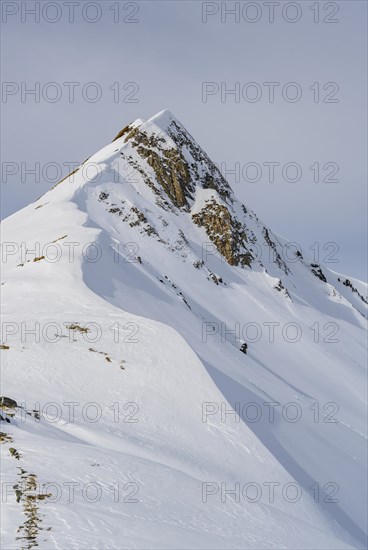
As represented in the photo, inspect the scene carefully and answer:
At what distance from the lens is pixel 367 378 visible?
50.3 m

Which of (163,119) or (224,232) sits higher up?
(163,119)

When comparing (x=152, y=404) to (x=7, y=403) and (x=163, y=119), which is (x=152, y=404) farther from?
(x=163, y=119)

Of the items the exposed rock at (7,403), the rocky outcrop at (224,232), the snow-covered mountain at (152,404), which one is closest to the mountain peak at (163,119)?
the rocky outcrop at (224,232)

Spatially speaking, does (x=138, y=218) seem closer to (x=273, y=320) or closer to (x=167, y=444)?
(x=273, y=320)

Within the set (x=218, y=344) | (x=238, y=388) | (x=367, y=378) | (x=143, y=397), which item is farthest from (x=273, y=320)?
(x=143, y=397)

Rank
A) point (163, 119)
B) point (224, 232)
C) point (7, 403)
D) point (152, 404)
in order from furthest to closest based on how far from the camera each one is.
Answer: point (163, 119) → point (224, 232) → point (152, 404) → point (7, 403)

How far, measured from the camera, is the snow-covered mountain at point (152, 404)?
32.0 ft

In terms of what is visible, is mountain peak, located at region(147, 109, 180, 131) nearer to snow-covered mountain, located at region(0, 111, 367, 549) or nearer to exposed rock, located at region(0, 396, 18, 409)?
snow-covered mountain, located at region(0, 111, 367, 549)

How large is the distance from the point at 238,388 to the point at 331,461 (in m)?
4.92

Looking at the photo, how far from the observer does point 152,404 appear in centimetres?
1828

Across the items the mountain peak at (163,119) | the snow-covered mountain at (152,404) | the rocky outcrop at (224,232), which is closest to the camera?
the snow-covered mountain at (152,404)

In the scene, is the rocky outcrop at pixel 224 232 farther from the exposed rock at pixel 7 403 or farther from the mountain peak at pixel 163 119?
the exposed rock at pixel 7 403

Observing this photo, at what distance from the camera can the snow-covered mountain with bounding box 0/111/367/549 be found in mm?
9758

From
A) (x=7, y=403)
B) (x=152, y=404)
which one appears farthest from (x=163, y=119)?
(x=7, y=403)
